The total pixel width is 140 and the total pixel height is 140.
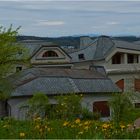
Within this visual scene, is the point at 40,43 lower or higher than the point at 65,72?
higher

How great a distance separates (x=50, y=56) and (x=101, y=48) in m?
5.82

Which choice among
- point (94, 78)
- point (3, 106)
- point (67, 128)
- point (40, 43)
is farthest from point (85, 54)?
point (67, 128)

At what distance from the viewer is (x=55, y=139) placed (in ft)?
15.8

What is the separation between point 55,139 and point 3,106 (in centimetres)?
3245

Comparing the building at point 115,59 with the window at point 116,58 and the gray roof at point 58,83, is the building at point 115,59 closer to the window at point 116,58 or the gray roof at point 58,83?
the window at point 116,58

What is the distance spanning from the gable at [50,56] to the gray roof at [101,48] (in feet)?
9.76

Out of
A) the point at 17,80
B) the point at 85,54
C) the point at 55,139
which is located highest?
the point at 85,54

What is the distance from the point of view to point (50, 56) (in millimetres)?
52906

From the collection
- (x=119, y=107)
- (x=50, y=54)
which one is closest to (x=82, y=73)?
(x=50, y=54)

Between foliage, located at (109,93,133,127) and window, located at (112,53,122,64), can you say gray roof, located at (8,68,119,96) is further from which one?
foliage, located at (109,93,133,127)

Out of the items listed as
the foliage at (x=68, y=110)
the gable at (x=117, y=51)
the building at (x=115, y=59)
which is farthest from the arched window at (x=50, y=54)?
the foliage at (x=68, y=110)

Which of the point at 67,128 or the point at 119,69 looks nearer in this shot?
the point at 67,128

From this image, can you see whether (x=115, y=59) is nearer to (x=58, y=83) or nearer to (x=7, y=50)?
(x=58, y=83)

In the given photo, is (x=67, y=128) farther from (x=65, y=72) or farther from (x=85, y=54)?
(x=85, y=54)
